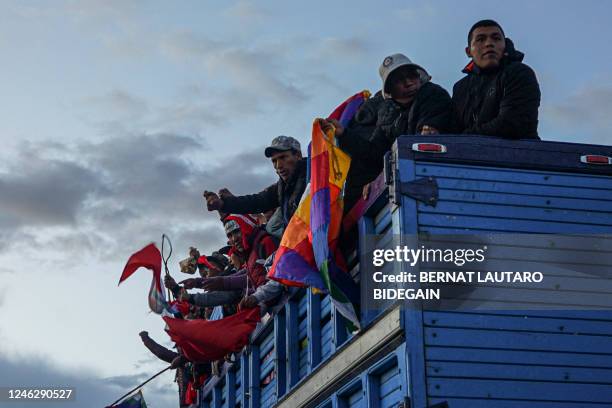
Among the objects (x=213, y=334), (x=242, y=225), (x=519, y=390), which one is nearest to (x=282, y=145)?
(x=242, y=225)

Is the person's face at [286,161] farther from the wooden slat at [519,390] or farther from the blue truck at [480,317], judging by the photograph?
the wooden slat at [519,390]

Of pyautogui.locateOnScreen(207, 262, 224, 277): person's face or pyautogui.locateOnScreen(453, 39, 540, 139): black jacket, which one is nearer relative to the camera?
pyautogui.locateOnScreen(453, 39, 540, 139): black jacket

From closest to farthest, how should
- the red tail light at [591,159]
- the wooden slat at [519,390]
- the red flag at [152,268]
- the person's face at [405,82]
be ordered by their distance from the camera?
the wooden slat at [519,390] < the red tail light at [591,159] < the person's face at [405,82] < the red flag at [152,268]

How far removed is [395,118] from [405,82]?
22.6 inches

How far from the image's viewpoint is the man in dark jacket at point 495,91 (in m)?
10.8

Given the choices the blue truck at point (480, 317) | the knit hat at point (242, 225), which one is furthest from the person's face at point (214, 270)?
the blue truck at point (480, 317)

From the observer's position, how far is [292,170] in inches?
579

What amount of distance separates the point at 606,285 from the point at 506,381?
163cm

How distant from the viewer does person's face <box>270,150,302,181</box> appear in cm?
1469

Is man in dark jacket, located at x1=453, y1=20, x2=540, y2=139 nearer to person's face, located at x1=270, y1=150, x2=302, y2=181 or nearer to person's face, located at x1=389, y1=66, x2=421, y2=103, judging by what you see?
person's face, located at x1=389, y1=66, x2=421, y2=103

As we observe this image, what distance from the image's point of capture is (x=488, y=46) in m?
11.2

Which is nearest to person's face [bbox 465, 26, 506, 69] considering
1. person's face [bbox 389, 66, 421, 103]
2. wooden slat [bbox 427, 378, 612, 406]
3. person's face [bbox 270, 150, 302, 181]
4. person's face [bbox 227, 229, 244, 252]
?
person's face [bbox 389, 66, 421, 103]

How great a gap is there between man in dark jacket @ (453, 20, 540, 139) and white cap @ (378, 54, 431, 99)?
0.39 m

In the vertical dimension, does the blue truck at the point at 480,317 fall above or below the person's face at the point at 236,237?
below
